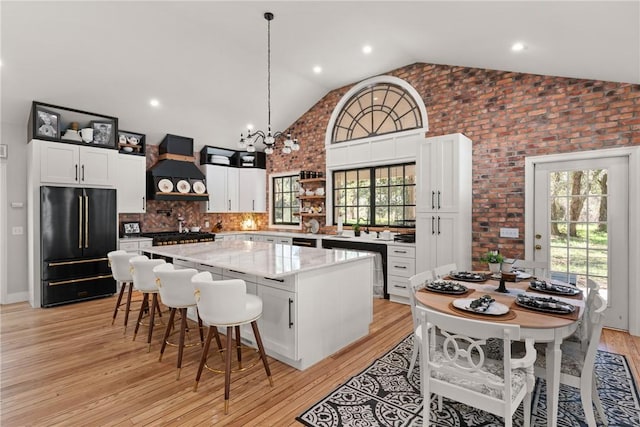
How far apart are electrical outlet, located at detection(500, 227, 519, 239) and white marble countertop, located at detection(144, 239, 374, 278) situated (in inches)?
84.0

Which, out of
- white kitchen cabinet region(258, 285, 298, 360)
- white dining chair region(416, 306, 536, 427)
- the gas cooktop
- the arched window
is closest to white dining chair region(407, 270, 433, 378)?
white dining chair region(416, 306, 536, 427)

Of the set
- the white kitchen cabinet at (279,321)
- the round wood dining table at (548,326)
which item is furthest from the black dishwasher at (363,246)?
the round wood dining table at (548,326)

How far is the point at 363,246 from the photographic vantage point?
5.30m

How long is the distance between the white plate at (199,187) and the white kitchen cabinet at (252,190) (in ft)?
2.88

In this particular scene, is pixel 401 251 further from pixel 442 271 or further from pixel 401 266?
pixel 442 271

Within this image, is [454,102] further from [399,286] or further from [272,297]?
[272,297]

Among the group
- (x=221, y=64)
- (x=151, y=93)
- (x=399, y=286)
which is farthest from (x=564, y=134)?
(x=151, y=93)

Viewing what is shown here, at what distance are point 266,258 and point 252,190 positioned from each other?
4584 millimetres

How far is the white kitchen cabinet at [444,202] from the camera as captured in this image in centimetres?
433

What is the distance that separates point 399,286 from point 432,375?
3.02m

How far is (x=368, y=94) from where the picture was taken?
5.84 m

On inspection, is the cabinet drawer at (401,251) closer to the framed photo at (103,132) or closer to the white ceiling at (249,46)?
the white ceiling at (249,46)

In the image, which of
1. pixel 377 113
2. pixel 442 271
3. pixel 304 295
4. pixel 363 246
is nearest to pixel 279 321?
pixel 304 295

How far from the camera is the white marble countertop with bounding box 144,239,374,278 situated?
2613 millimetres
